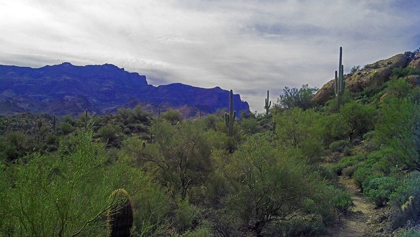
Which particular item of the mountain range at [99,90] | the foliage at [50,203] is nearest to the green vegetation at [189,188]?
the foliage at [50,203]

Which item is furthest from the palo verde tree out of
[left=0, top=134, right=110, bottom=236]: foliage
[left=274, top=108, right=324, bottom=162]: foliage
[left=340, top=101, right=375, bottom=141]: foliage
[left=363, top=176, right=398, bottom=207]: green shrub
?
[left=340, top=101, right=375, bottom=141]: foliage

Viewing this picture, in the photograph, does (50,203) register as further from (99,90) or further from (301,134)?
(99,90)

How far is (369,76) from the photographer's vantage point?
37.4 meters

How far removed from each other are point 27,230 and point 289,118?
57.2 ft

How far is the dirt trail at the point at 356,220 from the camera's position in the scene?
9563mm

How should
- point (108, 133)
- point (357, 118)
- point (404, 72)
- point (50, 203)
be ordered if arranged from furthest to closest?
1. point (404, 72)
2. point (357, 118)
3. point (108, 133)
4. point (50, 203)

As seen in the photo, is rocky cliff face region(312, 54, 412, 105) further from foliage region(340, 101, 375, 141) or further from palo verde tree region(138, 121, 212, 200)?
palo verde tree region(138, 121, 212, 200)

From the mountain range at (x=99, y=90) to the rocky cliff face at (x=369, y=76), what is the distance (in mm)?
49247

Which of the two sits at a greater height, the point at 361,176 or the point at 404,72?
the point at 404,72

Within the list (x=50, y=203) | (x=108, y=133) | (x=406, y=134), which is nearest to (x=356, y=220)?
(x=406, y=134)

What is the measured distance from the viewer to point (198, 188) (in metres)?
11.5

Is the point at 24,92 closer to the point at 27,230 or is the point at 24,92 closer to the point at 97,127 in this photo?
the point at 97,127

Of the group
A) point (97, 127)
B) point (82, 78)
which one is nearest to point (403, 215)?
point (97, 127)

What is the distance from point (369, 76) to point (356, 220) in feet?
101
